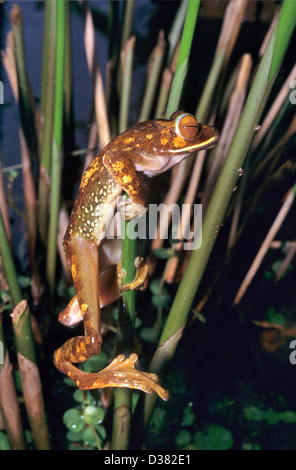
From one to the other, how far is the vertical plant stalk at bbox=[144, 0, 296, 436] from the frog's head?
0.15 m

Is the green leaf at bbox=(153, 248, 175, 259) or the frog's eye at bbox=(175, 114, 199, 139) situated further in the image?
the green leaf at bbox=(153, 248, 175, 259)

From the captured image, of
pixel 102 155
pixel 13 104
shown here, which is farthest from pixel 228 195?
pixel 13 104

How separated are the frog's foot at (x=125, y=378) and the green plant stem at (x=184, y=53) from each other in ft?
1.47

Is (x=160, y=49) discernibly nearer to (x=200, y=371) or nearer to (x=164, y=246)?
(x=164, y=246)

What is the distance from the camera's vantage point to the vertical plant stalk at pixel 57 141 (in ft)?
2.23

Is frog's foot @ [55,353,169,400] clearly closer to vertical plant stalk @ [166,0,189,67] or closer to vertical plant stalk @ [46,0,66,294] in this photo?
vertical plant stalk @ [46,0,66,294]

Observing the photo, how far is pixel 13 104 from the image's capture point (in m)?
1.83

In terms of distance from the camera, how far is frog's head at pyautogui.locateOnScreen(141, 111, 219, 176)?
633 mm

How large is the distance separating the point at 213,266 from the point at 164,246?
212 millimetres

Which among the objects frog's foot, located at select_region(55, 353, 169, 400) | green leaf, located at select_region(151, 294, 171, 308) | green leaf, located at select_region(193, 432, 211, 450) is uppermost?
frog's foot, located at select_region(55, 353, 169, 400)

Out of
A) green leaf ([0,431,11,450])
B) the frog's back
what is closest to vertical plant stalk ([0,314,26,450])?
green leaf ([0,431,11,450])

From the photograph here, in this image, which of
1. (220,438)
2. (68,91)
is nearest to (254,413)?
(220,438)

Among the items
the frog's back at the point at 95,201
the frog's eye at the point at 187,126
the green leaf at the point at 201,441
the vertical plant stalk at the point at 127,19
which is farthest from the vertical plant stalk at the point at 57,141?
the green leaf at the point at 201,441

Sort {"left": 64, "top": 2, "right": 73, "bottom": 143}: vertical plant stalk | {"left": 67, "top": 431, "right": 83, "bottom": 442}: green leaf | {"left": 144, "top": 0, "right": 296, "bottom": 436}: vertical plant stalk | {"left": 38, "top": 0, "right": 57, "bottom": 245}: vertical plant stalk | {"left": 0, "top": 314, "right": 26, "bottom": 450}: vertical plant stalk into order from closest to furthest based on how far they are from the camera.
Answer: {"left": 144, "top": 0, "right": 296, "bottom": 436}: vertical plant stalk → {"left": 0, "top": 314, "right": 26, "bottom": 450}: vertical plant stalk → {"left": 38, "top": 0, "right": 57, "bottom": 245}: vertical plant stalk → {"left": 67, "top": 431, "right": 83, "bottom": 442}: green leaf → {"left": 64, "top": 2, "right": 73, "bottom": 143}: vertical plant stalk
